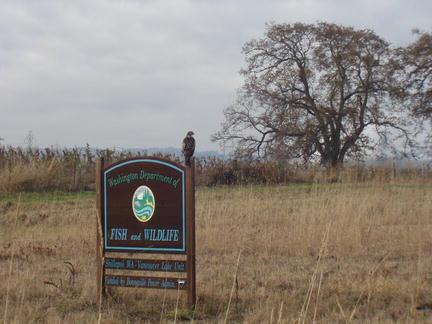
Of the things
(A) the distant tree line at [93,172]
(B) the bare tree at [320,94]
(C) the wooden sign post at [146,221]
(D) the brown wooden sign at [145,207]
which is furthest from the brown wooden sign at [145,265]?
(B) the bare tree at [320,94]

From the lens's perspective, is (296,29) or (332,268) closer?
(332,268)

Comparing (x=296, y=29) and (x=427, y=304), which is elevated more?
(x=296, y=29)

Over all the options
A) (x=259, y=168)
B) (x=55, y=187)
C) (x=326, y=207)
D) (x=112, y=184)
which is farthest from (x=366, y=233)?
(x=259, y=168)

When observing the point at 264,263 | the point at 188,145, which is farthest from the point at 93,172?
the point at 264,263

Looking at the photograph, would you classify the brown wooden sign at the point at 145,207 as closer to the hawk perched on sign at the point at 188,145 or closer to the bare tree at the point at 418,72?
the hawk perched on sign at the point at 188,145

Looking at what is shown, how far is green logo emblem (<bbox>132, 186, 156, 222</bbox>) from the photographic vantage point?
5.78 m

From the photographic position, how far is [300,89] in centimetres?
3006

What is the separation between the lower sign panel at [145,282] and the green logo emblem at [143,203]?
1.85ft

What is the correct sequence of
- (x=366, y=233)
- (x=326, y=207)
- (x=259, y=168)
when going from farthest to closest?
1. (x=259, y=168)
2. (x=326, y=207)
3. (x=366, y=233)

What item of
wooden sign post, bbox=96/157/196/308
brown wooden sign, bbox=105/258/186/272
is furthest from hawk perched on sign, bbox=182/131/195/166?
brown wooden sign, bbox=105/258/186/272

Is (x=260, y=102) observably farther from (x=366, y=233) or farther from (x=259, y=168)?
(x=366, y=233)

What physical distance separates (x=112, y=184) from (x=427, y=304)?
3221 mm

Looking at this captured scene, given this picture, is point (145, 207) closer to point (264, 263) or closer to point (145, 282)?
point (145, 282)

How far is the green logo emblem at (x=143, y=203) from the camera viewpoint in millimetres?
5781
